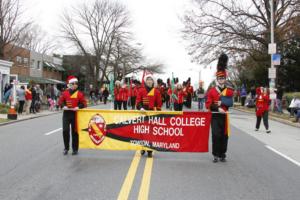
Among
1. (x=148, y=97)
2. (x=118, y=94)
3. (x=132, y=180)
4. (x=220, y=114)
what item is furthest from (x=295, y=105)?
Result: (x=132, y=180)

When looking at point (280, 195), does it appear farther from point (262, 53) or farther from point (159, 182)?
point (262, 53)

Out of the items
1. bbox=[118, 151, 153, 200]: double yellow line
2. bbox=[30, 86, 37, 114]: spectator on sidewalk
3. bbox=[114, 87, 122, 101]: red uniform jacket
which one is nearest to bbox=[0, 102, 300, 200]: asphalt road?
bbox=[118, 151, 153, 200]: double yellow line

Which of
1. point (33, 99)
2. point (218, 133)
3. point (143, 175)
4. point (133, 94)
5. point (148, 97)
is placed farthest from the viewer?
point (33, 99)

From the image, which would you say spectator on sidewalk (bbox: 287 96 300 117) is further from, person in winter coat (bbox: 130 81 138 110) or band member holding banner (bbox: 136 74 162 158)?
band member holding banner (bbox: 136 74 162 158)

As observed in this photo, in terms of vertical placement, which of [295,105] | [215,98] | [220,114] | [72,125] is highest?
[215,98]

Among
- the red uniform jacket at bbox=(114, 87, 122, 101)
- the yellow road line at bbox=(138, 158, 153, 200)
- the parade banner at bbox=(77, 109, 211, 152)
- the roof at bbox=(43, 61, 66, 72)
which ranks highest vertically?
the roof at bbox=(43, 61, 66, 72)

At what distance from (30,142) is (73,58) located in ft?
220

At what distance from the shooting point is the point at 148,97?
32.6 feet

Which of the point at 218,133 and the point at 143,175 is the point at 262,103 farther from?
the point at 143,175

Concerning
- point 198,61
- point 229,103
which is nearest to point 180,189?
point 229,103

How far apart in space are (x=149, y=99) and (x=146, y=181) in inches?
121

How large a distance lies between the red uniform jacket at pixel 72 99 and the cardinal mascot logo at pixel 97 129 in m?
0.51

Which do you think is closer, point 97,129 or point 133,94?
point 97,129

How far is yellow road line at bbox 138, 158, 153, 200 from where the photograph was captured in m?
6.31
